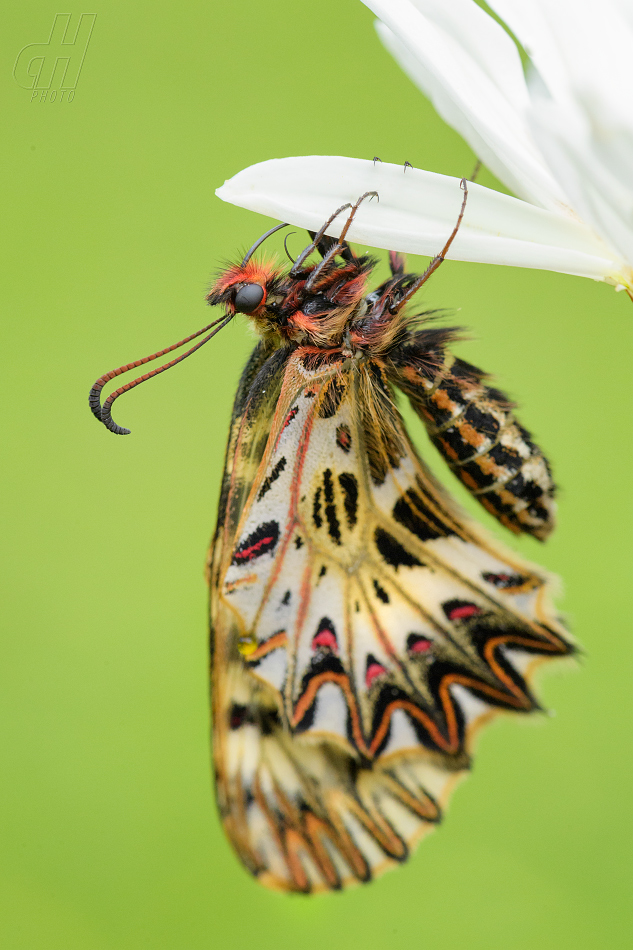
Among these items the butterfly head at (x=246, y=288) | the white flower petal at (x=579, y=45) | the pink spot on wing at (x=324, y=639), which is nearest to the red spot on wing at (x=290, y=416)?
the butterfly head at (x=246, y=288)

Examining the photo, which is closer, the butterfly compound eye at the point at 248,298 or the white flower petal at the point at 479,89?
the white flower petal at the point at 479,89

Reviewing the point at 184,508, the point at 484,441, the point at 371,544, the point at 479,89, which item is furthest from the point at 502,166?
the point at 184,508

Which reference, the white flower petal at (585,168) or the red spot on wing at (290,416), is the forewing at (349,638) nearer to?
the red spot on wing at (290,416)

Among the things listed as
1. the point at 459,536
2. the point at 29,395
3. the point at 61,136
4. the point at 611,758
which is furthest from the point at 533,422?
the point at 61,136

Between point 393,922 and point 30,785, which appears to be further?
point 30,785

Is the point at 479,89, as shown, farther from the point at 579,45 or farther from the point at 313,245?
the point at 313,245

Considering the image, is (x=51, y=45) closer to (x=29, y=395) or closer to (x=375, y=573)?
(x=29, y=395)
